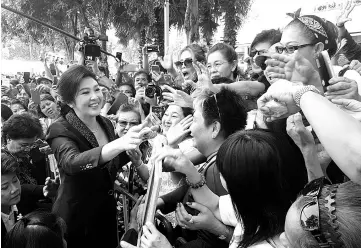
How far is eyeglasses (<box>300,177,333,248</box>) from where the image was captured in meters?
0.92

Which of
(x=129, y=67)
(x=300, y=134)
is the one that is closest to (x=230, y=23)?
(x=129, y=67)

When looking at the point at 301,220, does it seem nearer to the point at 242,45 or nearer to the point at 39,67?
the point at 242,45

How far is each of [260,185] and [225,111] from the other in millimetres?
769

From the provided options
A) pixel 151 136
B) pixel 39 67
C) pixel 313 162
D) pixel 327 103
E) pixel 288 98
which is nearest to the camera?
pixel 327 103

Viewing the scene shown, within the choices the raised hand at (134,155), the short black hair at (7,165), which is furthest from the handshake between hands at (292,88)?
the short black hair at (7,165)

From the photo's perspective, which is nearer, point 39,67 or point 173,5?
point 173,5

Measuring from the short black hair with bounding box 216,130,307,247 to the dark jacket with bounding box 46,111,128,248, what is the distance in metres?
1.02

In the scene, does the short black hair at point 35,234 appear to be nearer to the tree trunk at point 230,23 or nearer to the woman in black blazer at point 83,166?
the woman in black blazer at point 83,166

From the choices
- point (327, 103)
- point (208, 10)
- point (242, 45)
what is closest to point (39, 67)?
point (208, 10)

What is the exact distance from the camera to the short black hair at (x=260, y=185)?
133 centimetres

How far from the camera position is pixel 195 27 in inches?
357

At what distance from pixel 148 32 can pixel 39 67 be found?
31.7 feet

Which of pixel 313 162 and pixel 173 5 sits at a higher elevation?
pixel 173 5

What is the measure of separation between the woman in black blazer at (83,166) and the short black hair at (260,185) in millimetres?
870
